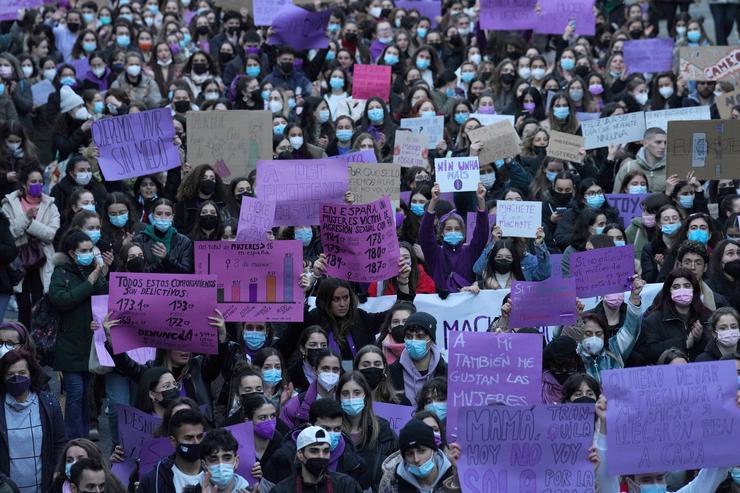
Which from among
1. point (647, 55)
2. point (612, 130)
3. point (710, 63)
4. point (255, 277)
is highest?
point (647, 55)

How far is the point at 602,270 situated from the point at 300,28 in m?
7.92

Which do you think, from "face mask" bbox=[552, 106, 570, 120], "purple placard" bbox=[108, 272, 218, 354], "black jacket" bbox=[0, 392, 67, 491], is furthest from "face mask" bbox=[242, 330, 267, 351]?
"face mask" bbox=[552, 106, 570, 120]

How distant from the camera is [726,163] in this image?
14.8 m

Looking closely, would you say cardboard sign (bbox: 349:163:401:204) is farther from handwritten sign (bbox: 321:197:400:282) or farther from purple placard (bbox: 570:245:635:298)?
purple placard (bbox: 570:245:635:298)

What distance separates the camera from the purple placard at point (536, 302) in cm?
1124

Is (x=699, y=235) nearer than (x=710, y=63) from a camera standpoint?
Yes

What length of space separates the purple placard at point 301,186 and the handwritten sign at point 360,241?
0.84 metres

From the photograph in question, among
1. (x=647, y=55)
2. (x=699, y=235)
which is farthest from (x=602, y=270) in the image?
(x=647, y=55)

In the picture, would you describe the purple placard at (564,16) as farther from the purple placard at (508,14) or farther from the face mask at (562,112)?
the face mask at (562,112)

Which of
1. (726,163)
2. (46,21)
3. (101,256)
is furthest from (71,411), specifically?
(46,21)

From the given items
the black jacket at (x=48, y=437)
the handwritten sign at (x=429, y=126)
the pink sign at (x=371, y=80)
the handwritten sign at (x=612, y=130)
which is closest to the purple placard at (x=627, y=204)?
the handwritten sign at (x=612, y=130)

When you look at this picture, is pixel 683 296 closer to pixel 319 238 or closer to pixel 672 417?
pixel 672 417

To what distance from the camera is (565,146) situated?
1550 cm

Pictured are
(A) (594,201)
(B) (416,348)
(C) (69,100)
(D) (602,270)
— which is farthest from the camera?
(C) (69,100)
